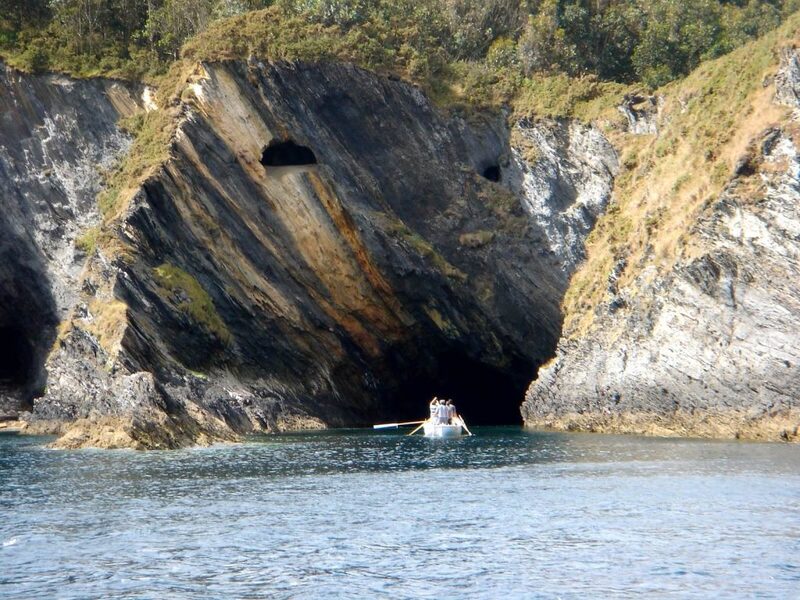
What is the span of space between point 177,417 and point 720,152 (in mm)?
25579

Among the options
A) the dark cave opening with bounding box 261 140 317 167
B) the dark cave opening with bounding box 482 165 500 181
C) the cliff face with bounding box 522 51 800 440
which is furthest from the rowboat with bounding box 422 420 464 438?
the dark cave opening with bounding box 482 165 500 181

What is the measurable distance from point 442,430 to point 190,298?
1315 centimetres

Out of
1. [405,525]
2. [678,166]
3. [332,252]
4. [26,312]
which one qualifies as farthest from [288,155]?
[405,525]

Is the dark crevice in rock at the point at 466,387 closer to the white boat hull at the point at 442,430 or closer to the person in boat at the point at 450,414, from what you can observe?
the person in boat at the point at 450,414

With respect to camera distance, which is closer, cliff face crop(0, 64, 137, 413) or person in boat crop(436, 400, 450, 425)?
person in boat crop(436, 400, 450, 425)

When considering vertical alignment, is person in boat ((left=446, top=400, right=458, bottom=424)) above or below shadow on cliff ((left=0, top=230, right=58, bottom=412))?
below

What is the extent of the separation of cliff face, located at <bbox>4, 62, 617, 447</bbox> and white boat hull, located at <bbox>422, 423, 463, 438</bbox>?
6121 millimetres

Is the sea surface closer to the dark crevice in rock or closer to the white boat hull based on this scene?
the white boat hull

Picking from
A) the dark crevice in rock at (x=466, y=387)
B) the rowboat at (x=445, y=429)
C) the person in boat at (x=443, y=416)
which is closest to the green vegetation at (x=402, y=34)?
the dark crevice in rock at (x=466, y=387)

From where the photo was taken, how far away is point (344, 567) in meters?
21.5

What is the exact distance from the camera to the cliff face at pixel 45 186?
58.2 meters

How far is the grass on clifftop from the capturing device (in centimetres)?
4784

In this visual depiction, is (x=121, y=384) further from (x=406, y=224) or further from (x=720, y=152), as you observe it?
(x=720, y=152)

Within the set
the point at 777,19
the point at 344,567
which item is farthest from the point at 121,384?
the point at 777,19
